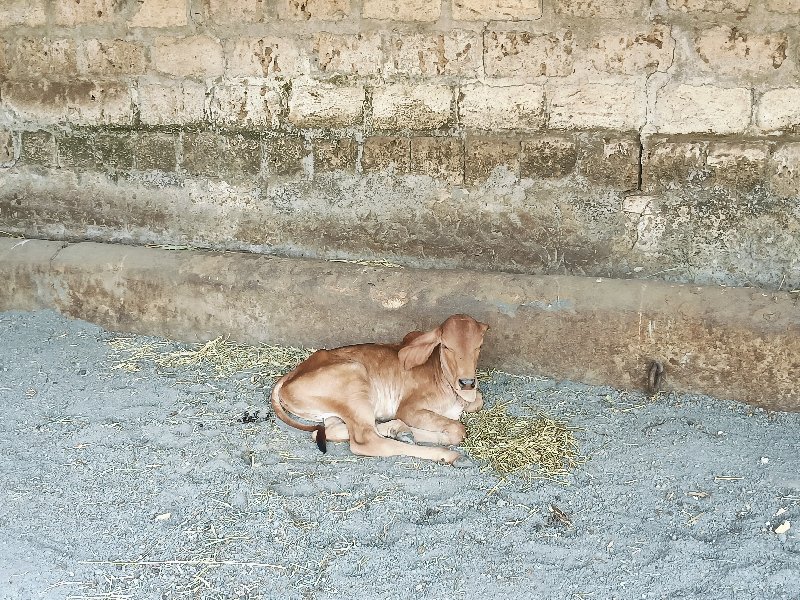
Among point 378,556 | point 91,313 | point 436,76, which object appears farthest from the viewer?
point 91,313

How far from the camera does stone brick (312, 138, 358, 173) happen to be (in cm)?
502

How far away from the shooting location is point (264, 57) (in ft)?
16.6

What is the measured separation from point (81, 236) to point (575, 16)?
372 cm

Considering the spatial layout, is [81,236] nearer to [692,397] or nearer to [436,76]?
[436,76]

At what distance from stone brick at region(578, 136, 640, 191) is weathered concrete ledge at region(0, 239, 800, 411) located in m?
0.58

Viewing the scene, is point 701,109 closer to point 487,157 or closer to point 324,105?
point 487,157

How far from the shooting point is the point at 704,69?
4.26 m


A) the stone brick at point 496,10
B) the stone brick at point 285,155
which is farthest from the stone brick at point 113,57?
the stone brick at point 496,10

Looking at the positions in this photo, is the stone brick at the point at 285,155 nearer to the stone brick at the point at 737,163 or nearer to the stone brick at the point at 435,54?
the stone brick at the point at 435,54

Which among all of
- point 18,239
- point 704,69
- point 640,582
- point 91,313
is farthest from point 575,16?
point 18,239

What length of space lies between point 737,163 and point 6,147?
16.2 feet

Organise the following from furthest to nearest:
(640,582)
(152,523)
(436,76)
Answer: (436,76) → (152,523) → (640,582)

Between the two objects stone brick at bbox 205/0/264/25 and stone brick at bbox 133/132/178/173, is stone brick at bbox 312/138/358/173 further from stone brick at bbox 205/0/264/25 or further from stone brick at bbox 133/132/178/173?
stone brick at bbox 133/132/178/173

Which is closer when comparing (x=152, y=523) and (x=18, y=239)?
(x=152, y=523)
